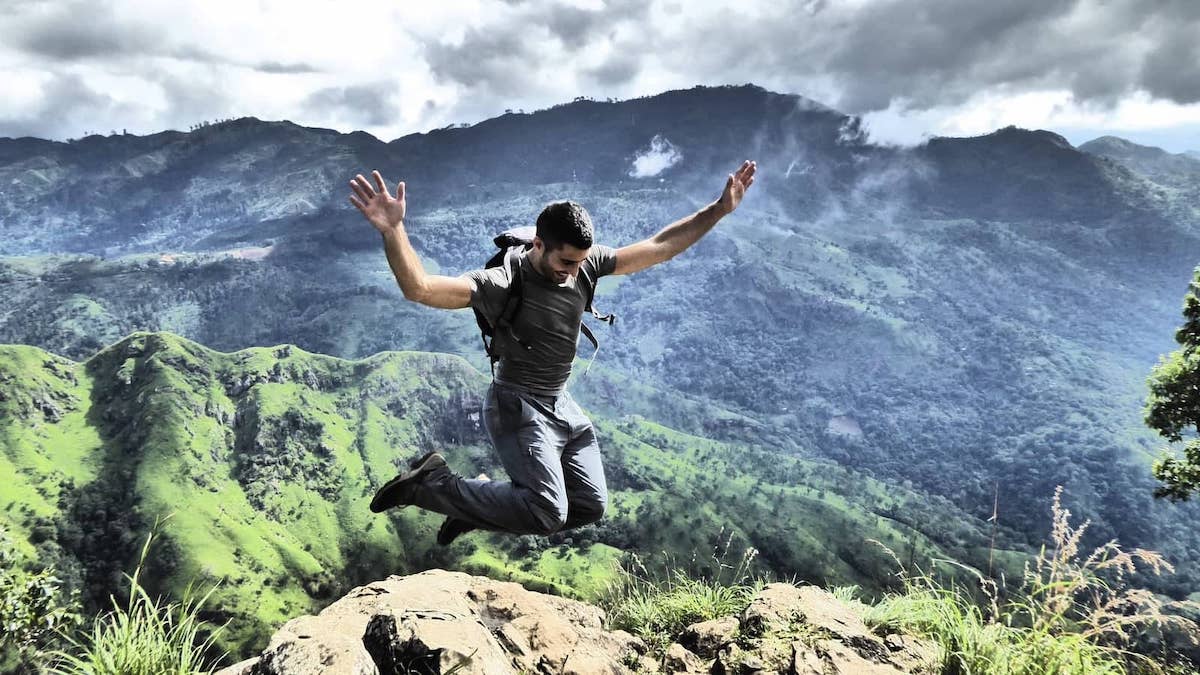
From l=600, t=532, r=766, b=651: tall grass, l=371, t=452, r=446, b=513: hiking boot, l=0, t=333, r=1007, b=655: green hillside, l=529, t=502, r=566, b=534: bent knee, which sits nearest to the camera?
l=529, t=502, r=566, b=534: bent knee

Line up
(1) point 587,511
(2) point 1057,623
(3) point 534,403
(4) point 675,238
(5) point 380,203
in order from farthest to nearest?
(4) point 675,238 → (1) point 587,511 → (3) point 534,403 → (2) point 1057,623 → (5) point 380,203

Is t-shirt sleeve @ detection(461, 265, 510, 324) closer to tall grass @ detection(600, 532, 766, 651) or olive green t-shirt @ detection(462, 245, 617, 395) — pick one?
olive green t-shirt @ detection(462, 245, 617, 395)

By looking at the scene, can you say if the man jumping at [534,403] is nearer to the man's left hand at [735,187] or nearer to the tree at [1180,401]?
the man's left hand at [735,187]

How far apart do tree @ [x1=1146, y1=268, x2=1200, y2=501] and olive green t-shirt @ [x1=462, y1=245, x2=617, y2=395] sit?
17742mm

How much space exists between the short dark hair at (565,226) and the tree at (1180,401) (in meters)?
17.9

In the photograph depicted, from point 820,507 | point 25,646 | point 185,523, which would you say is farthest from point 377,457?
point 25,646

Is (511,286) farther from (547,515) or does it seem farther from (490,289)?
(547,515)

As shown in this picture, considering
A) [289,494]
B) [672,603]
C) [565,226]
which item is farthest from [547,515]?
[289,494]

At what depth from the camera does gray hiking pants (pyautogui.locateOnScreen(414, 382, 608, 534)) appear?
521 cm

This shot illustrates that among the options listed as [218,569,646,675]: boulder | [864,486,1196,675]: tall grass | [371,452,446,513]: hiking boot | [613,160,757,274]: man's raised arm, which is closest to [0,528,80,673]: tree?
[218,569,646,675]: boulder

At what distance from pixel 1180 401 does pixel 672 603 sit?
1738 centimetres

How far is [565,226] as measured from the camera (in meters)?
5.15

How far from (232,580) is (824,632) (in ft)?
437

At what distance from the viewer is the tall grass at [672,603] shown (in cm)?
659
